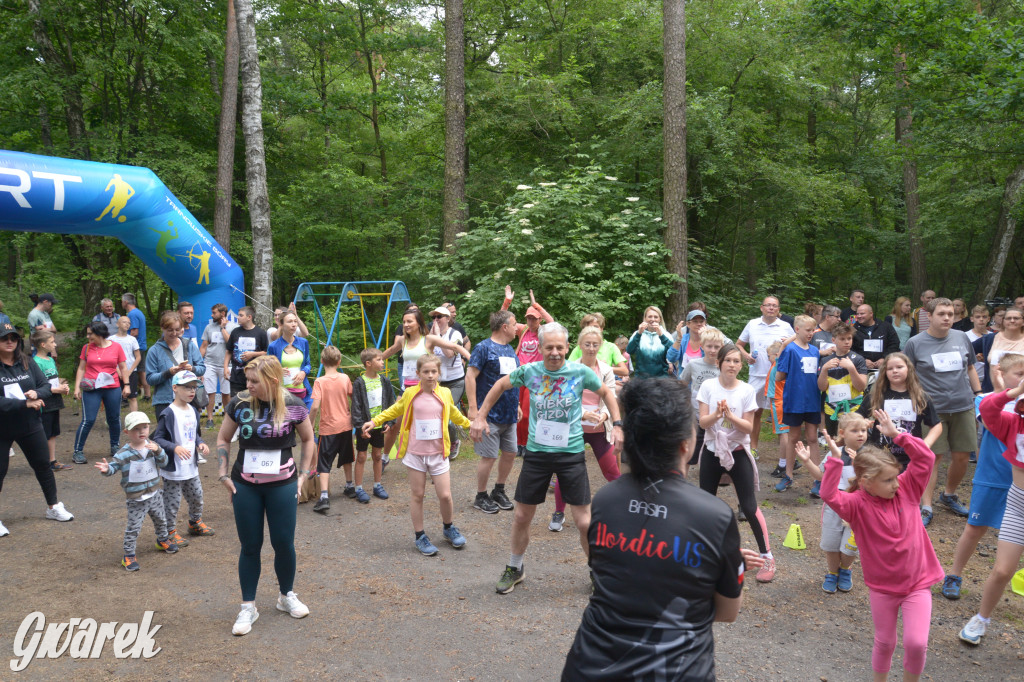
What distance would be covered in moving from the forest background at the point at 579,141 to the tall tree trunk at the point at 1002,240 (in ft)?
0.20

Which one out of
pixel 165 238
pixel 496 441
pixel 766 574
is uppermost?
pixel 165 238

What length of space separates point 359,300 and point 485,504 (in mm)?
11255

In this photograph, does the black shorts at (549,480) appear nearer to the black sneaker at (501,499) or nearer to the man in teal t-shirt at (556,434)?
the man in teal t-shirt at (556,434)

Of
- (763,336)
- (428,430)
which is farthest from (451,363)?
(763,336)

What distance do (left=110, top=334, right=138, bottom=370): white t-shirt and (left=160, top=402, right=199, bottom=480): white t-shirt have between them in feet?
12.4

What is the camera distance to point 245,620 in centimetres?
419

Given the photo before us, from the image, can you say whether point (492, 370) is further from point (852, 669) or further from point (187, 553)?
point (852, 669)

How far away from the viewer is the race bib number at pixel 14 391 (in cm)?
583

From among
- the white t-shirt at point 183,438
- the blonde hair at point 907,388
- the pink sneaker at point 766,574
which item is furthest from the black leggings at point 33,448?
the blonde hair at point 907,388

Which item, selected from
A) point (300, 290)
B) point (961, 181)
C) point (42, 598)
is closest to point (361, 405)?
point (42, 598)

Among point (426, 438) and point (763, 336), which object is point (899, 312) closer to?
point (763, 336)

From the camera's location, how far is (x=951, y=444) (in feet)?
20.0

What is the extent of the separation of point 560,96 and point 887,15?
21.0 feet

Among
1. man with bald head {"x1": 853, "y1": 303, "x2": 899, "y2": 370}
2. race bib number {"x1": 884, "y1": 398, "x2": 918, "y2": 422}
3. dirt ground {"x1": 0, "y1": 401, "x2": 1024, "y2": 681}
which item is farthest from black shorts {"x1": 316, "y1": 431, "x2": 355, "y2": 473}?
man with bald head {"x1": 853, "y1": 303, "x2": 899, "y2": 370}
